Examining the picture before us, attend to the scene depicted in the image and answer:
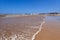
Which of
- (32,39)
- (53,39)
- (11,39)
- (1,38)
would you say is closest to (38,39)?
(32,39)

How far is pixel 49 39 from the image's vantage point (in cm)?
654

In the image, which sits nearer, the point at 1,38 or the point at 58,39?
the point at 58,39

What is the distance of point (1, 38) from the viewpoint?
6945 millimetres

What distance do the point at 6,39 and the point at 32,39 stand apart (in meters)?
1.28

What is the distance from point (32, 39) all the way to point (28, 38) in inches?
13.0

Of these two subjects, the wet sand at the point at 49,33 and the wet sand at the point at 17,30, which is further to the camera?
the wet sand at the point at 17,30

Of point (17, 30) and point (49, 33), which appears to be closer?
point (49, 33)

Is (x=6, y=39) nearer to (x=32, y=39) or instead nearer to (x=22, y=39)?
(x=22, y=39)

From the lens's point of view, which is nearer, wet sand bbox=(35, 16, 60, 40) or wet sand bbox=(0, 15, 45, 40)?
wet sand bbox=(35, 16, 60, 40)

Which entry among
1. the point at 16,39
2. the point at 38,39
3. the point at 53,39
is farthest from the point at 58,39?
the point at 16,39

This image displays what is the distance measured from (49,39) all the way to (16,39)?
159 centimetres

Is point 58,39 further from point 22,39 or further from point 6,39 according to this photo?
point 6,39

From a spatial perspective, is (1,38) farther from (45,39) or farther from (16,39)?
(45,39)

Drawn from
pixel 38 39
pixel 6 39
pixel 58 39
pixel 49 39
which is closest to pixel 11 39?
pixel 6 39
